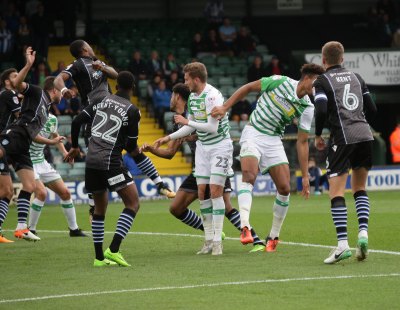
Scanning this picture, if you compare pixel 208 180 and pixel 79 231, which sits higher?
pixel 208 180

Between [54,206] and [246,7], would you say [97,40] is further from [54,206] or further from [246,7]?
[54,206]

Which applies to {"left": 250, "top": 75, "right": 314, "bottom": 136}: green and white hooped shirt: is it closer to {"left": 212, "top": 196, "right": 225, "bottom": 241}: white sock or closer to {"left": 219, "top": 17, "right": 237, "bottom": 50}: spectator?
{"left": 212, "top": 196, "right": 225, "bottom": 241}: white sock

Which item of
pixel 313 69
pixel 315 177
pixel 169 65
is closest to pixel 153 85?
pixel 169 65

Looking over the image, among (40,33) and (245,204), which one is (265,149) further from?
(40,33)

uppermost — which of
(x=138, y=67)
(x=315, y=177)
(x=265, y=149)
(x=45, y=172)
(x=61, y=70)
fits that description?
(x=265, y=149)

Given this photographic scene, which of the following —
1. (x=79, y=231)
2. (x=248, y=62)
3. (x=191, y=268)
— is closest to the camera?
(x=191, y=268)

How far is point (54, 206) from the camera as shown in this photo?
26625 mm

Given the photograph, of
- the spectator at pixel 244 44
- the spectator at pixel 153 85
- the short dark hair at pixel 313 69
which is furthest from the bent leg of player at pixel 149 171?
the spectator at pixel 244 44

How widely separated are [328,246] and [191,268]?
2774 mm

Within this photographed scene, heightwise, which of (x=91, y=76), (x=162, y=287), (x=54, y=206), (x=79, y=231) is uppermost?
(x=91, y=76)

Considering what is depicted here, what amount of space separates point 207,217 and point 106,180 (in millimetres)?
1977

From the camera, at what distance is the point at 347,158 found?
1213cm

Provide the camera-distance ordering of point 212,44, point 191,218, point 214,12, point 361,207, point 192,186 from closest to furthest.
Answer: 1. point 361,207
2. point 192,186
3. point 191,218
4. point 212,44
5. point 214,12

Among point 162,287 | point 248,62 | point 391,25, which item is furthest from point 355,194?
point 391,25
